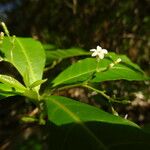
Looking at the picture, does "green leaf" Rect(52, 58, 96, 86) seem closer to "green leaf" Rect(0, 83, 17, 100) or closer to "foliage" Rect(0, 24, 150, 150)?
"foliage" Rect(0, 24, 150, 150)

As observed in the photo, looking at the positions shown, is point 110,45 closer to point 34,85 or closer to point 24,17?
point 24,17

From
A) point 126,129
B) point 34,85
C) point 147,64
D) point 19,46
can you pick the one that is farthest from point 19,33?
point 126,129

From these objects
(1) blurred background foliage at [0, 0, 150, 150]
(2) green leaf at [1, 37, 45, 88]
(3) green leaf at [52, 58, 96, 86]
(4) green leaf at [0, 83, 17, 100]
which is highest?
(1) blurred background foliage at [0, 0, 150, 150]

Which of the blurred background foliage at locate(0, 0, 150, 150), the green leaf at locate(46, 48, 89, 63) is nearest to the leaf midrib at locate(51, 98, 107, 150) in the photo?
the green leaf at locate(46, 48, 89, 63)

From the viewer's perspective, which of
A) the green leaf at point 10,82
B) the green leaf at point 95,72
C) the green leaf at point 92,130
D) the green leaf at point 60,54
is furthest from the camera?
the green leaf at point 60,54

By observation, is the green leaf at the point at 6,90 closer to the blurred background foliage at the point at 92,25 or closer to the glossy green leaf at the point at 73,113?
the glossy green leaf at the point at 73,113

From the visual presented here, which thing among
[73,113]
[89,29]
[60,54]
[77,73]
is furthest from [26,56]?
[89,29]

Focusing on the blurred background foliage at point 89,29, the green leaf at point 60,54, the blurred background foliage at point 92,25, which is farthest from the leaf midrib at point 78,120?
the blurred background foliage at point 92,25
